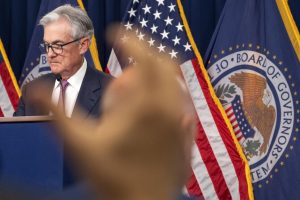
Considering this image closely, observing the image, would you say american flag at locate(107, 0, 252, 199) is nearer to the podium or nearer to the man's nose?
the man's nose

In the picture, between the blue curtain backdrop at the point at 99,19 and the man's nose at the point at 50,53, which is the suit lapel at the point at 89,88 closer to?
the man's nose at the point at 50,53

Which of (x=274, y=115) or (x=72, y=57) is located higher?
(x=72, y=57)

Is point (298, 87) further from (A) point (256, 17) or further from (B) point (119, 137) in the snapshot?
(B) point (119, 137)

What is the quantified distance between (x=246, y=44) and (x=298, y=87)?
0.43 m

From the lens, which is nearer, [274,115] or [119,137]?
[119,137]

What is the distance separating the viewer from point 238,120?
4.15 metres

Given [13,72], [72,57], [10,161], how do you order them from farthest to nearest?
[13,72] → [72,57] → [10,161]

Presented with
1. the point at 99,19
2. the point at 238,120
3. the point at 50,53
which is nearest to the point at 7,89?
the point at 99,19

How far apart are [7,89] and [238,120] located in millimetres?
1630

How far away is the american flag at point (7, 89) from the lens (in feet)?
15.0

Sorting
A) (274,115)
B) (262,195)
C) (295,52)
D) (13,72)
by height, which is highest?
(13,72)

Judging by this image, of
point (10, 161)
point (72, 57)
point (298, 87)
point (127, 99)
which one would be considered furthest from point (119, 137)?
point (298, 87)

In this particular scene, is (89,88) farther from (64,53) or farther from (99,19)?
(99,19)

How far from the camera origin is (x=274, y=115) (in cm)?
405
